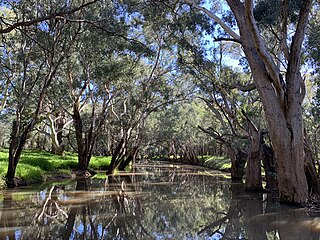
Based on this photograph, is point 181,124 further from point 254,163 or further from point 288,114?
point 288,114

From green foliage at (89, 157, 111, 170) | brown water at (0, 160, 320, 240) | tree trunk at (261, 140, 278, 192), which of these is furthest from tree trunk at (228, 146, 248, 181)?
green foliage at (89, 157, 111, 170)

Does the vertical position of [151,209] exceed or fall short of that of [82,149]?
it falls short

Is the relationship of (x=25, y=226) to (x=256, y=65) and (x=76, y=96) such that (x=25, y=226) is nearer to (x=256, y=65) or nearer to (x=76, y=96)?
(x=256, y=65)

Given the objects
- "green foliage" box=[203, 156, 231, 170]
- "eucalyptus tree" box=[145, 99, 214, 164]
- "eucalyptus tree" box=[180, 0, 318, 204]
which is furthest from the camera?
"eucalyptus tree" box=[145, 99, 214, 164]

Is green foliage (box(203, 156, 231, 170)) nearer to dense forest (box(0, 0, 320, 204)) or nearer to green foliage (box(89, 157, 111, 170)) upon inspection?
dense forest (box(0, 0, 320, 204))

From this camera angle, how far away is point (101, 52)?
17.5 meters

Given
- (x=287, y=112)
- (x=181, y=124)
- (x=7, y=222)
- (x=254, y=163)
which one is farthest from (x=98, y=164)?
(x=287, y=112)

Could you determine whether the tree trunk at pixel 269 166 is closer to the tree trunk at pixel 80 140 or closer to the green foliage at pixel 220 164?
the tree trunk at pixel 80 140

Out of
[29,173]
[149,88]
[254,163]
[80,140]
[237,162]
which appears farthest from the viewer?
[149,88]

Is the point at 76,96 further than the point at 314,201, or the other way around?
the point at 76,96

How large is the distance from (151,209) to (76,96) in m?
13.7

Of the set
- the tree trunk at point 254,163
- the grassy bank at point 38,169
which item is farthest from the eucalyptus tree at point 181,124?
the tree trunk at point 254,163

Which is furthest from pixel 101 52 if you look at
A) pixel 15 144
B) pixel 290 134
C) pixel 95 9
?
pixel 290 134

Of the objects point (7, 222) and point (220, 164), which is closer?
point (7, 222)
